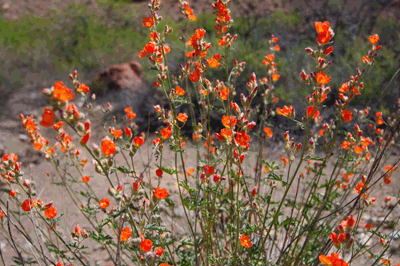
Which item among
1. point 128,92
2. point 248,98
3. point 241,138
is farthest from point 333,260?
point 128,92

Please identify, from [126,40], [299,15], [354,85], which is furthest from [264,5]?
[354,85]

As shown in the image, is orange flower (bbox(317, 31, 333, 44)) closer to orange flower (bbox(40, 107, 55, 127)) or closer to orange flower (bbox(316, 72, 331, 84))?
orange flower (bbox(316, 72, 331, 84))

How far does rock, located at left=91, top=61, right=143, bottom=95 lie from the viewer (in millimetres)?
5324

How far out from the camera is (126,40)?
747cm

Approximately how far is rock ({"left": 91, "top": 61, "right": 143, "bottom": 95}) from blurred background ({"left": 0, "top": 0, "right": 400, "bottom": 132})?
2cm

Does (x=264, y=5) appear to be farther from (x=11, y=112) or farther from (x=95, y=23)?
(x=11, y=112)

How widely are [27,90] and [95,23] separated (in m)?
3.63

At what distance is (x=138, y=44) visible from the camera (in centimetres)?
711

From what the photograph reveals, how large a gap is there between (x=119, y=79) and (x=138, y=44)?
210 centimetres

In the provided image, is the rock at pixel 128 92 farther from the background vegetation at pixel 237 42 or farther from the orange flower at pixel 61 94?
the orange flower at pixel 61 94

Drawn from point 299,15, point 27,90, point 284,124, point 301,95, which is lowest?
point 284,124

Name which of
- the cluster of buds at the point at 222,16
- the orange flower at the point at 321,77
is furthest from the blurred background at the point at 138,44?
the orange flower at the point at 321,77

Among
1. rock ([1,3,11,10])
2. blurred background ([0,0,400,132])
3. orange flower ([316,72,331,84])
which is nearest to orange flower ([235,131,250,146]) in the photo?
orange flower ([316,72,331,84])

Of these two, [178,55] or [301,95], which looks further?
[178,55]
